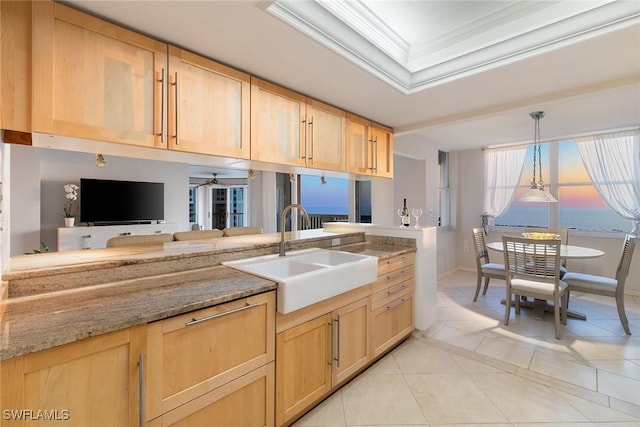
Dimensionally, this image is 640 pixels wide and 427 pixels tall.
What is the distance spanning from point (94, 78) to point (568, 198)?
244 inches

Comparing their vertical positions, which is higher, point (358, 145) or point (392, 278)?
point (358, 145)

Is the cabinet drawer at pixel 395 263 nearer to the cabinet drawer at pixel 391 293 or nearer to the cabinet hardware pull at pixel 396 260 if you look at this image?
the cabinet hardware pull at pixel 396 260

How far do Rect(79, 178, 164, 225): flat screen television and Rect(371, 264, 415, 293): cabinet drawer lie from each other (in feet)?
16.0

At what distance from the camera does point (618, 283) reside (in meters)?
2.91

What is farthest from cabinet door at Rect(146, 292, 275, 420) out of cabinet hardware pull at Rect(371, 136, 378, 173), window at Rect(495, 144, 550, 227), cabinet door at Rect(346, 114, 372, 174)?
window at Rect(495, 144, 550, 227)

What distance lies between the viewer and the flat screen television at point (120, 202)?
4.78m

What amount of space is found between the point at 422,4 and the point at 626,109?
337 cm

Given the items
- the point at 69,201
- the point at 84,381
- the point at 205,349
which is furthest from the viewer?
the point at 69,201

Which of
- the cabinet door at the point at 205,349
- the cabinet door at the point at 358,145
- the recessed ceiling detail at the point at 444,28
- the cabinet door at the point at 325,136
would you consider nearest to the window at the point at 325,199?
the cabinet door at the point at 358,145

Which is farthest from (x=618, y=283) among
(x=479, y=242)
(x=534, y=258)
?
(x=479, y=242)

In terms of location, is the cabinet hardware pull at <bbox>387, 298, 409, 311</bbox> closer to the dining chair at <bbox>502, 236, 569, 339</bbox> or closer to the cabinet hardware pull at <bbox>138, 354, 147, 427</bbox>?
the dining chair at <bbox>502, 236, 569, 339</bbox>

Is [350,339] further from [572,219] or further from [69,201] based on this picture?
[69,201]

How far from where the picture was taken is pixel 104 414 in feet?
3.37

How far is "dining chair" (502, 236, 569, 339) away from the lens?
2.84m
